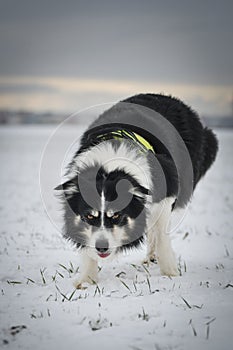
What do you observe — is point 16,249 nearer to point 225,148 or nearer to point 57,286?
point 57,286

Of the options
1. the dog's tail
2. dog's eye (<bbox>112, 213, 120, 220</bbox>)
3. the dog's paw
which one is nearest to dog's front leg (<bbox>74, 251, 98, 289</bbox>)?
dog's eye (<bbox>112, 213, 120, 220</bbox>)

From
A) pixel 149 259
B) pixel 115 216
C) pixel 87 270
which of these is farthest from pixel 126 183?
pixel 149 259

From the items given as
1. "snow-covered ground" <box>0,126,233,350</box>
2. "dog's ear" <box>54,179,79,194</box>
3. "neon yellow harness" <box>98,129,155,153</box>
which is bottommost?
"snow-covered ground" <box>0,126,233,350</box>

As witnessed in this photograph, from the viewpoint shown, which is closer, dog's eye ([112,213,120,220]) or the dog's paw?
dog's eye ([112,213,120,220])

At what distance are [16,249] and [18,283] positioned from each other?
158 centimetres

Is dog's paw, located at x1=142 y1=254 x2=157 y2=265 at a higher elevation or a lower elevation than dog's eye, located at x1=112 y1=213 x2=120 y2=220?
lower

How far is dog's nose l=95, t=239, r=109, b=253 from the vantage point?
13.6 ft

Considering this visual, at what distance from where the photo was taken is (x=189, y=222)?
8367mm

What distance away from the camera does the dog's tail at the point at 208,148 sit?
6.53m

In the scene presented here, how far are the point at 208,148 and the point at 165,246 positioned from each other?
2153mm

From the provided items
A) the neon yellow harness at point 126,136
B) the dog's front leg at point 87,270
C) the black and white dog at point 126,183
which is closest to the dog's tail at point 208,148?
the black and white dog at point 126,183

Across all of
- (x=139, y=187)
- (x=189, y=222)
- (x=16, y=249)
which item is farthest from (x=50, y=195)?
(x=139, y=187)

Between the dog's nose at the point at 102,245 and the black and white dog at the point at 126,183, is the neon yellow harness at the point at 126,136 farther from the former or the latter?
the dog's nose at the point at 102,245

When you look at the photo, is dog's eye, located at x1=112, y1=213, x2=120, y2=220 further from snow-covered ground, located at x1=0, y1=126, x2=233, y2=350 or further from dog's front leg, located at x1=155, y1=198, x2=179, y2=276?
dog's front leg, located at x1=155, y1=198, x2=179, y2=276
